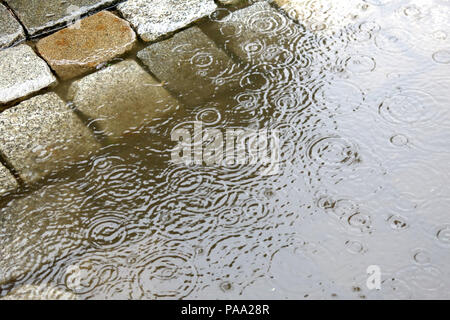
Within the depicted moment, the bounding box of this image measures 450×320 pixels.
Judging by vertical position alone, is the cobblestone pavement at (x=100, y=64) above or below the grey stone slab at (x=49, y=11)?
below

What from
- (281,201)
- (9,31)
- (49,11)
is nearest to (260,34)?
(281,201)

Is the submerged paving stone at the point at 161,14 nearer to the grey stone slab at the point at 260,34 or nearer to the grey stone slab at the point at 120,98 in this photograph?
the grey stone slab at the point at 260,34

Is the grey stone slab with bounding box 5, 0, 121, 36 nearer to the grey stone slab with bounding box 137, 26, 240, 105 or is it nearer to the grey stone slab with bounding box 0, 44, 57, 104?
the grey stone slab with bounding box 0, 44, 57, 104

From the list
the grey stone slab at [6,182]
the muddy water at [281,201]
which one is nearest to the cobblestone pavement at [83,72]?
the grey stone slab at [6,182]

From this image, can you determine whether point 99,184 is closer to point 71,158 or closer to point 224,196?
point 71,158

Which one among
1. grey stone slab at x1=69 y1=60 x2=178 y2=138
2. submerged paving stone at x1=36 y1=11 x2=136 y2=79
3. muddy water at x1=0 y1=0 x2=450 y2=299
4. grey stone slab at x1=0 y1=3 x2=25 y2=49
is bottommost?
muddy water at x1=0 y1=0 x2=450 y2=299

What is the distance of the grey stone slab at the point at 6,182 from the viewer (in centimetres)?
232

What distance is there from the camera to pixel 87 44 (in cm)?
293

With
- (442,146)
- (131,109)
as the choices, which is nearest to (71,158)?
(131,109)

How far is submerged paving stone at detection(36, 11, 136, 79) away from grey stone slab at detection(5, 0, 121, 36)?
9 centimetres

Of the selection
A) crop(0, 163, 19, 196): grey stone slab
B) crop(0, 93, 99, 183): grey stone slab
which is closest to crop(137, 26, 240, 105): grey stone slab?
crop(0, 93, 99, 183): grey stone slab

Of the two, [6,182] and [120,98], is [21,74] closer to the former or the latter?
[120,98]

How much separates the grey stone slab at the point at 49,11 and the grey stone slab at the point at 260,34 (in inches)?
29.2

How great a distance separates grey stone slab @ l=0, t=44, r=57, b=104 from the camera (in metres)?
2.72
